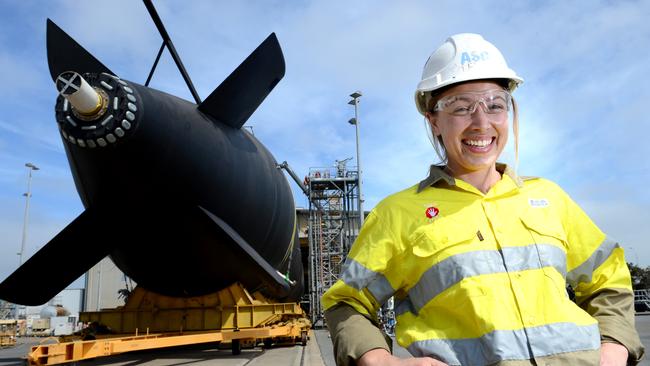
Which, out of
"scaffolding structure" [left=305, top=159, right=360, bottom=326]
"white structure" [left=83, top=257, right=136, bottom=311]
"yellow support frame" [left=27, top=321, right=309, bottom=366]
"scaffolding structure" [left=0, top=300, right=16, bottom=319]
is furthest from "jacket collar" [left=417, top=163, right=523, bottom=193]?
"scaffolding structure" [left=0, top=300, right=16, bottom=319]

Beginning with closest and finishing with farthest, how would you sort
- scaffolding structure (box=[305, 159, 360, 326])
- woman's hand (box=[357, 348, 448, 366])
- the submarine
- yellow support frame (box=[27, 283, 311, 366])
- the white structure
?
woman's hand (box=[357, 348, 448, 366])
the submarine
yellow support frame (box=[27, 283, 311, 366])
scaffolding structure (box=[305, 159, 360, 326])
the white structure

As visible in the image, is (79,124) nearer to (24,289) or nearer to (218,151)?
(218,151)

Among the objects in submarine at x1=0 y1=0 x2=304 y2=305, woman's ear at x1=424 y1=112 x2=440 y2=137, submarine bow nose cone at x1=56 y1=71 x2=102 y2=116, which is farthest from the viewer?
submarine at x1=0 y1=0 x2=304 y2=305

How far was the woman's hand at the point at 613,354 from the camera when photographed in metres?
1.46

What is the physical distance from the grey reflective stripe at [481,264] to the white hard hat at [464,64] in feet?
2.13

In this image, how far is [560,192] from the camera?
182 centimetres

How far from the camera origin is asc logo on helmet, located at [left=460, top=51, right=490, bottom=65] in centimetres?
180

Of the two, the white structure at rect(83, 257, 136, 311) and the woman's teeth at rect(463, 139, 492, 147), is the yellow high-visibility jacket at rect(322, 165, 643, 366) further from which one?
the white structure at rect(83, 257, 136, 311)

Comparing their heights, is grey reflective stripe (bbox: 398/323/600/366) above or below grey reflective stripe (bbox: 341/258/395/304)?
below

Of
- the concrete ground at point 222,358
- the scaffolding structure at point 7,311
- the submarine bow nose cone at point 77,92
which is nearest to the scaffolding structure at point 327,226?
the concrete ground at point 222,358

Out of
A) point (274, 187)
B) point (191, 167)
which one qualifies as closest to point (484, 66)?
point (191, 167)

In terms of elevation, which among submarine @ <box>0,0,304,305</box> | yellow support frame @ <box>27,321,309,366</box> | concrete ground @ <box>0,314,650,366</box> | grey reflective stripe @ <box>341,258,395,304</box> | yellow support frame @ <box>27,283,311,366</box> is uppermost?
submarine @ <box>0,0,304,305</box>

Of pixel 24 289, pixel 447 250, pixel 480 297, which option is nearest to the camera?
pixel 480 297

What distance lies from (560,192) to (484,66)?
564 mm
